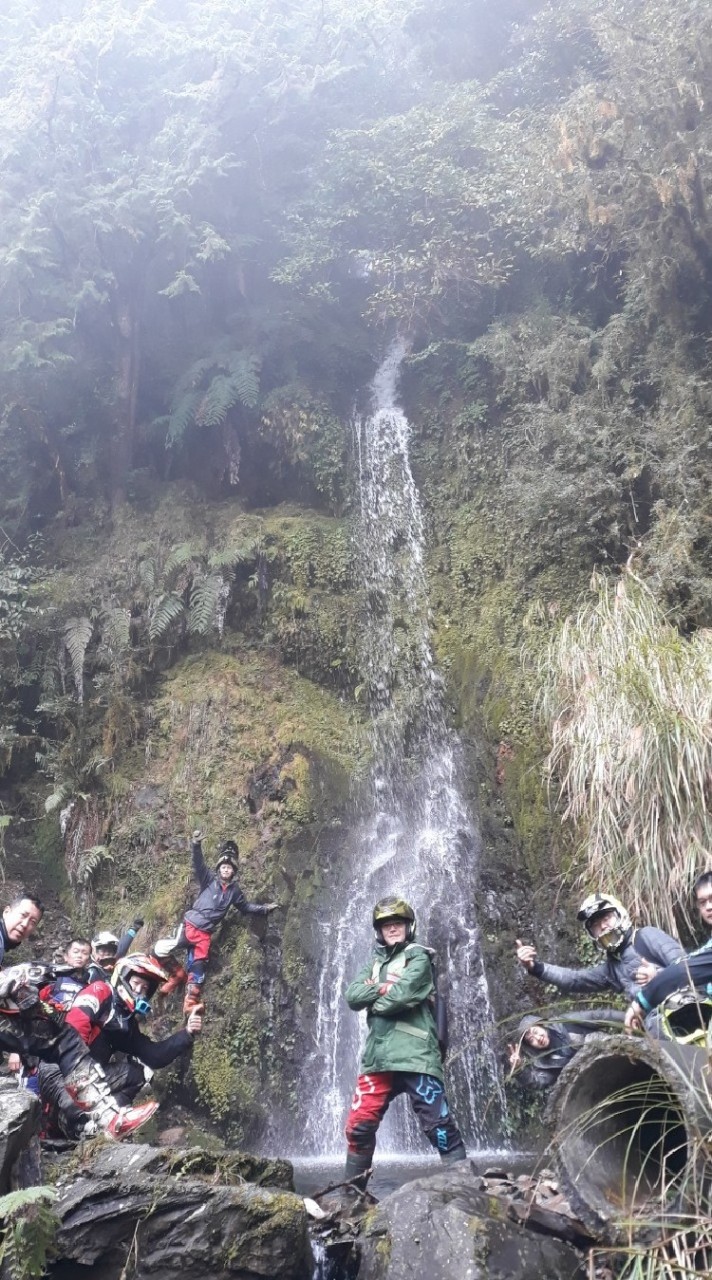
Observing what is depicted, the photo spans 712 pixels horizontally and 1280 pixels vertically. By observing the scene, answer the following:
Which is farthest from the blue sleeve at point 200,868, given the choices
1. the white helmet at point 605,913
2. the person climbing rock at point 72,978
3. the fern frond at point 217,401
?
the fern frond at point 217,401

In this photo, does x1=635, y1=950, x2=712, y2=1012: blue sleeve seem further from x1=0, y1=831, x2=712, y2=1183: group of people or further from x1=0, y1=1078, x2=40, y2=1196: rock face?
x1=0, y1=1078, x2=40, y2=1196: rock face

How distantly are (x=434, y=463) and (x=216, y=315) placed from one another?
16.4ft

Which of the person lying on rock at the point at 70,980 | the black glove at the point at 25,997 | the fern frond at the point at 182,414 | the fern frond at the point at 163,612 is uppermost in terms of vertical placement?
the fern frond at the point at 182,414

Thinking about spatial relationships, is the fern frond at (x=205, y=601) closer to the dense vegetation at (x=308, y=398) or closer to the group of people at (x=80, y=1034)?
the dense vegetation at (x=308, y=398)

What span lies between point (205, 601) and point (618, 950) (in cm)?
722

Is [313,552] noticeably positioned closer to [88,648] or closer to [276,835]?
[88,648]

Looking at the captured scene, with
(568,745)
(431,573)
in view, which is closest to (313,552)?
(431,573)

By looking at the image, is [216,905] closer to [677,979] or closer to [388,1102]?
[388,1102]

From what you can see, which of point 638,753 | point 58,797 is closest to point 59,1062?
point 638,753

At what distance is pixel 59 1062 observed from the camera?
14.0ft

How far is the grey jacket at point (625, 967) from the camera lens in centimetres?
416

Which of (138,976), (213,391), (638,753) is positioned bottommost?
(138,976)

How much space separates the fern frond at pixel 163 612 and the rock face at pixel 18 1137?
23.9 ft

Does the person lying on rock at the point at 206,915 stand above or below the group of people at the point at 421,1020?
below
